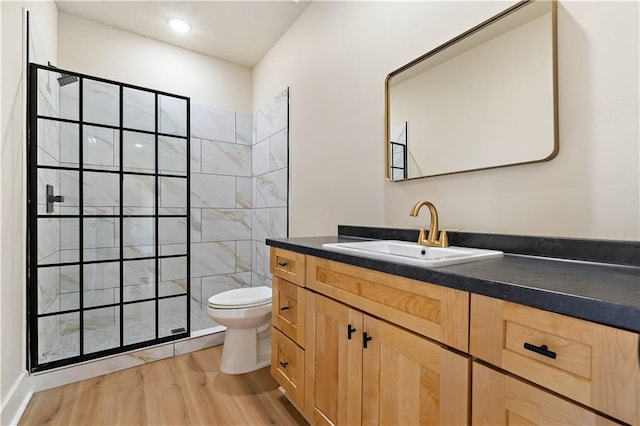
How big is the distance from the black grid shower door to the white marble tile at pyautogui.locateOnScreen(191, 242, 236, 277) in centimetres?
47

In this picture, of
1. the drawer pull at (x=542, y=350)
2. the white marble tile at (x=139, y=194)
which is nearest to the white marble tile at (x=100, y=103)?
the white marble tile at (x=139, y=194)

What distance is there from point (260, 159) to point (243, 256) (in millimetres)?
1008

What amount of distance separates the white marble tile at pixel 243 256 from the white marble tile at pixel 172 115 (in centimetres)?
124

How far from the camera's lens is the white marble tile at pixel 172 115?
7.72ft

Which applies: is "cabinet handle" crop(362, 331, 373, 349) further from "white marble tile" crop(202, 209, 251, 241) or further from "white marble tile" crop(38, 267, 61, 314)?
"white marble tile" crop(202, 209, 251, 241)

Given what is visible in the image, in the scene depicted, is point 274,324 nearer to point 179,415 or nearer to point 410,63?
point 179,415

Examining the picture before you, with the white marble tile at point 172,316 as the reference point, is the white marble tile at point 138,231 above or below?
above

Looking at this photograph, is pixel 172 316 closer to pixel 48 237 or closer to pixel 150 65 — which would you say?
pixel 48 237

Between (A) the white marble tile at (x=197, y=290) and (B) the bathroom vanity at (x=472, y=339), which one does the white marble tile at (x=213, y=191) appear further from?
(B) the bathroom vanity at (x=472, y=339)

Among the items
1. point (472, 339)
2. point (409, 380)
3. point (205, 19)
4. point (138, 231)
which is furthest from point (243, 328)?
point (205, 19)

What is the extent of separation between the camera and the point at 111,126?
2.16 m

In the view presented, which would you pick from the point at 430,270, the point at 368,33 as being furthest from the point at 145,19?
the point at 430,270

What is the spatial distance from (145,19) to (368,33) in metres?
1.90

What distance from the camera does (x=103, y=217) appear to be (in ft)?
7.06
